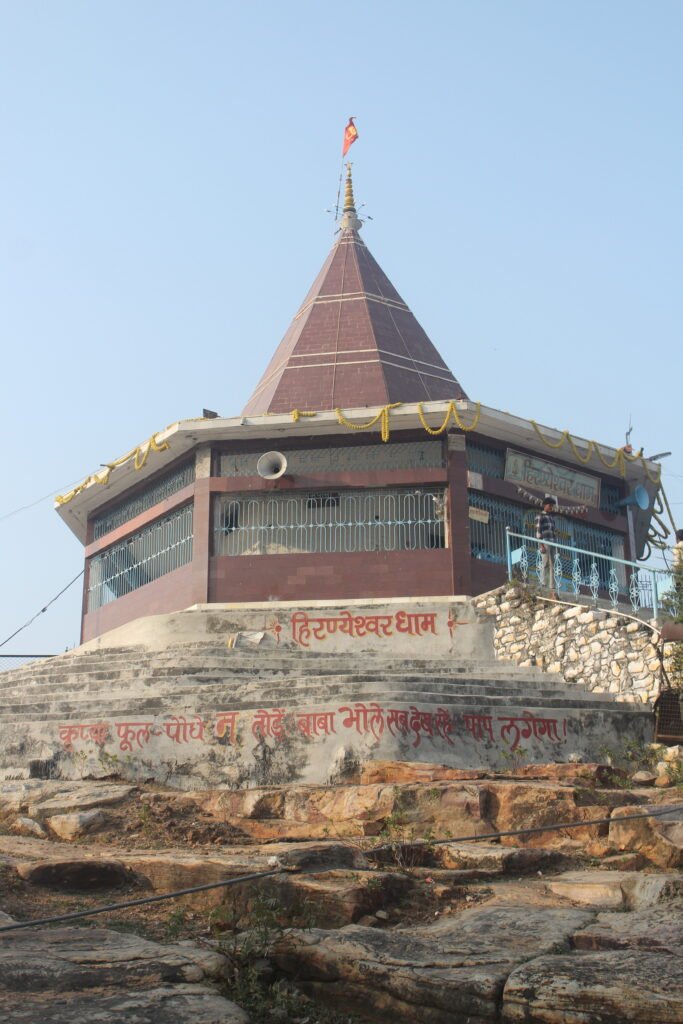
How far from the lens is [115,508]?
21500 millimetres

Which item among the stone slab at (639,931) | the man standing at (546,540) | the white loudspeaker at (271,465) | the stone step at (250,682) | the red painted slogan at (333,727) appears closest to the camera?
the stone slab at (639,931)

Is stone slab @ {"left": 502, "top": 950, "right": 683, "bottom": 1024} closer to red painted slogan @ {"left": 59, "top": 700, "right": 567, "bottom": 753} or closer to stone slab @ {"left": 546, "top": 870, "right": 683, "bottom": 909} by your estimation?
stone slab @ {"left": 546, "top": 870, "right": 683, "bottom": 909}

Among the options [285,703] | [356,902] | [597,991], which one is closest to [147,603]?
[285,703]

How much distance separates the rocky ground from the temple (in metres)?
6.47

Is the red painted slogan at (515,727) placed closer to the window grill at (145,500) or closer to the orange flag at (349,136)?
the window grill at (145,500)

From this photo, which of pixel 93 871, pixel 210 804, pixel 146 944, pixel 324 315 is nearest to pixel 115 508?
pixel 324 315

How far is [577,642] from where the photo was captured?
51.3 feet

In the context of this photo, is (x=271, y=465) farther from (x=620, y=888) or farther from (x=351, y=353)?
(x=620, y=888)

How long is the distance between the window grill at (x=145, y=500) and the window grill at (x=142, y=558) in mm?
450

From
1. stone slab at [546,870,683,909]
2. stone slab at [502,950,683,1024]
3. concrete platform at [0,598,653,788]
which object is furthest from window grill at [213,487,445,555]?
stone slab at [502,950,683,1024]

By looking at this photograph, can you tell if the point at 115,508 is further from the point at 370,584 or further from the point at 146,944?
the point at 146,944

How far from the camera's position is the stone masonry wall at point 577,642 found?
1465 centimetres

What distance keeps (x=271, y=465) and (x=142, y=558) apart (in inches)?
124

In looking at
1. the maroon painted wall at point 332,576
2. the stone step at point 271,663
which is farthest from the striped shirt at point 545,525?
the stone step at point 271,663
